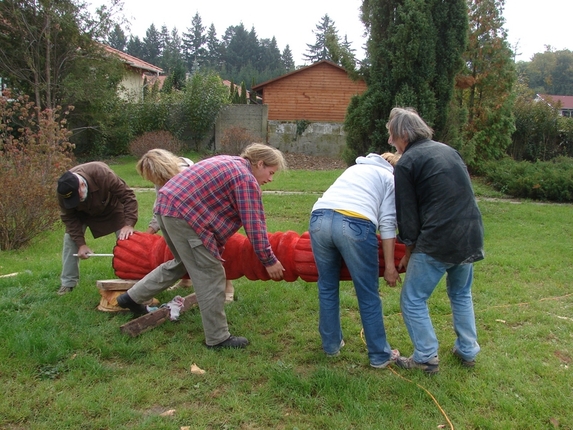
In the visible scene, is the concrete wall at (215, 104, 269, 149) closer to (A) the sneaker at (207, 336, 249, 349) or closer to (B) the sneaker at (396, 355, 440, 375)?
(A) the sneaker at (207, 336, 249, 349)

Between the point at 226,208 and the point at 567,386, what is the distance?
2776 millimetres

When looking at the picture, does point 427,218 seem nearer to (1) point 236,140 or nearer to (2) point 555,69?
(1) point 236,140

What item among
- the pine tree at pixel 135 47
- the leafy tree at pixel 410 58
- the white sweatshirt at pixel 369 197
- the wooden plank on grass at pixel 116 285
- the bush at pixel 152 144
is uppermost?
the pine tree at pixel 135 47

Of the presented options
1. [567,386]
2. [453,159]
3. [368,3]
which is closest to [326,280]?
[453,159]

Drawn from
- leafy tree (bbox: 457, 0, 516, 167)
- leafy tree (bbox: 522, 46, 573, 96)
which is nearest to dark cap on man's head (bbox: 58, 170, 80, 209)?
leafy tree (bbox: 457, 0, 516, 167)

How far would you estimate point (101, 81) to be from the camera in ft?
62.2

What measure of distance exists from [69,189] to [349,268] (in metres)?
2.77

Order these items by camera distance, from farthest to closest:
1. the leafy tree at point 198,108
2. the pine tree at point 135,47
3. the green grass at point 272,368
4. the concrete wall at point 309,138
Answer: the pine tree at point 135,47 → the concrete wall at point 309,138 → the leafy tree at point 198,108 → the green grass at point 272,368

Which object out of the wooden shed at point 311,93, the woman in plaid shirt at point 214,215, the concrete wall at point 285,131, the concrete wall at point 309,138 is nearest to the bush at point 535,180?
the concrete wall at point 309,138

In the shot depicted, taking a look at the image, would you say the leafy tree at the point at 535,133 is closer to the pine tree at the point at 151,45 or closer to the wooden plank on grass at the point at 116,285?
the wooden plank on grass at the point at 116,285

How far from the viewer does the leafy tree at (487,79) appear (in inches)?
572

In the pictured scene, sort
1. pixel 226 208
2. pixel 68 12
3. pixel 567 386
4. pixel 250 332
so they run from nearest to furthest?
pixel 567 386 → pixel 226 208 → pixel 250 332 → pixel 68 12

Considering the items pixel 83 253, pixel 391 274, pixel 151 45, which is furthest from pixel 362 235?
pixel 151 45

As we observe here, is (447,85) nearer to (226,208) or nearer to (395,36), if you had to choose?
(395,36)
